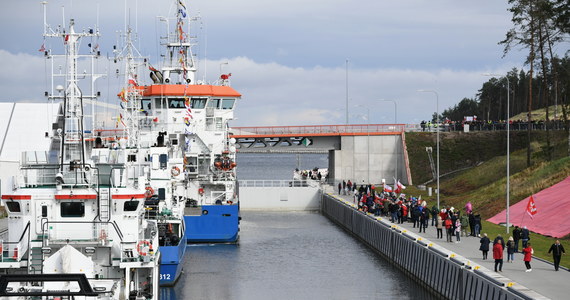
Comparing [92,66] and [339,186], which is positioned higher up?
[92,66]

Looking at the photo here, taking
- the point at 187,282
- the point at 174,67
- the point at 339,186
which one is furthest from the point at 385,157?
the point at 187,282

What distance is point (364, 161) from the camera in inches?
3809

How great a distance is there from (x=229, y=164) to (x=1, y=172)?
2721cm

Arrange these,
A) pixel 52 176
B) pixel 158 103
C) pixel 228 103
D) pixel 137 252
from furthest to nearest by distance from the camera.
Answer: pixel 228 103 < pixel 158 103 < pixel 52 176 < pixel 137 252

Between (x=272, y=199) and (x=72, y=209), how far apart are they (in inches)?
2257

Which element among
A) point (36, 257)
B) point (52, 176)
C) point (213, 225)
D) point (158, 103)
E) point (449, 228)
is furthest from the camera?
point (158, 103)

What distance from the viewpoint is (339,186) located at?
289 feet

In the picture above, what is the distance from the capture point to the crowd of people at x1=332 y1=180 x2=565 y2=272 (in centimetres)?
3391

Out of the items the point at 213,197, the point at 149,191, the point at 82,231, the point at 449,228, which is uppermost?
the point at 149,191

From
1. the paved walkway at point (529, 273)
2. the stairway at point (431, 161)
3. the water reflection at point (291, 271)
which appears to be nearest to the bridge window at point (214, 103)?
the water reflection at point (291, 271)

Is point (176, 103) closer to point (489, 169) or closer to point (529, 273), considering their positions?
point (489, 169)

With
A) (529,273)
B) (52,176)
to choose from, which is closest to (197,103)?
(52,176)

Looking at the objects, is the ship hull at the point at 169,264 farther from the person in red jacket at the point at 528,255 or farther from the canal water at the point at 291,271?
the person in red jacket at the point at 528,255

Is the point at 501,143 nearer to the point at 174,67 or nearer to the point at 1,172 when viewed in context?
the point at 174,67
